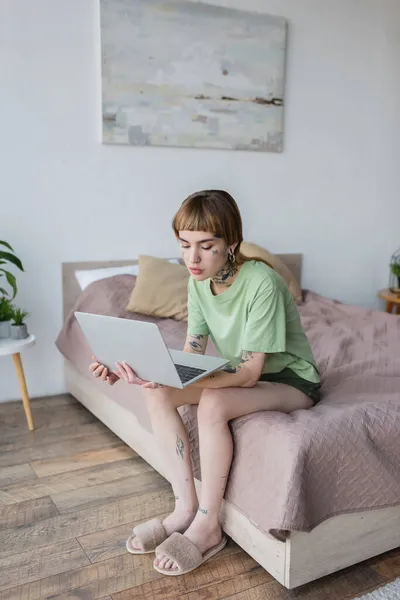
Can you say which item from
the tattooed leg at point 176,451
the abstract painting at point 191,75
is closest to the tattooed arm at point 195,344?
the tattooed leg at point 176,451

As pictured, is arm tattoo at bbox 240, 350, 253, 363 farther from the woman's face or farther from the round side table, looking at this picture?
the round side table

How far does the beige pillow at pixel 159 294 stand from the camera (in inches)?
102

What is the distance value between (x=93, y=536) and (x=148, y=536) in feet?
0.64

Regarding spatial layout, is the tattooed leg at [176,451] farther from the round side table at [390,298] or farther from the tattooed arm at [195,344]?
the round side table at [390,298]

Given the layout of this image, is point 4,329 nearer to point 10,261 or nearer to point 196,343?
point 10,261

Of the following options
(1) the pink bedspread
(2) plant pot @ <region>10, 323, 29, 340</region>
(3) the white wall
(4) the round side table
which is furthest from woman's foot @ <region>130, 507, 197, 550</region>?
(4) the round side table

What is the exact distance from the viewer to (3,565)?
1.57 meters

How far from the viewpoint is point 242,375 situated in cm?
156

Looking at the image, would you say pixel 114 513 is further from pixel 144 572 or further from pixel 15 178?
pixel 15 178

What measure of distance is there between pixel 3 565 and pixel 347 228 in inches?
113

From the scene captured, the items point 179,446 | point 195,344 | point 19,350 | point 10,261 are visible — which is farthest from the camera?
point 10,261

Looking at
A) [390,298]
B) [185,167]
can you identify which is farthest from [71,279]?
[390,298]

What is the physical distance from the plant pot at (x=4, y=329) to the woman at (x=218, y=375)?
1.03 m

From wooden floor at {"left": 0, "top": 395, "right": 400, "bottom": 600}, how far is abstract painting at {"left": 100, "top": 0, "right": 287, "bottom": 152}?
1.50m
